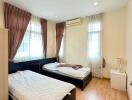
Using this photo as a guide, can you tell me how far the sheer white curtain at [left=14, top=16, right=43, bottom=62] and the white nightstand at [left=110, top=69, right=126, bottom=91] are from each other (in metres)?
3.09

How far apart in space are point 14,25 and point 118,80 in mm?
3880

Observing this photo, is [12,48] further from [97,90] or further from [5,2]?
[97,90]

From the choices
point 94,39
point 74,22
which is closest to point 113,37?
point 94,39

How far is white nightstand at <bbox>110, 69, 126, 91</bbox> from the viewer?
9.46 feet

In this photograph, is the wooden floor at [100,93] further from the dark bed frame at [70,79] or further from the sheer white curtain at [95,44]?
the sheer white curtain at [95,44]

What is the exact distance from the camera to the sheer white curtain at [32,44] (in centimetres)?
358

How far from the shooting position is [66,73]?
3.26 metres

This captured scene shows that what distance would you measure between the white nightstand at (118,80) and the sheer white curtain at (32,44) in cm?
309

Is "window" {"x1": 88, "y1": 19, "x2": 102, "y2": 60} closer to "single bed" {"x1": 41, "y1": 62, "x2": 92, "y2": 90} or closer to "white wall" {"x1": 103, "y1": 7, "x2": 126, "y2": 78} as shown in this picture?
"white wall" {"x1": 103, "y1": 7, "x2": 126, "y2": 78}

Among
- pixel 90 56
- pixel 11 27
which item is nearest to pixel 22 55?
pixel 11 27

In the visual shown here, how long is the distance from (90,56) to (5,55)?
10.7 ft

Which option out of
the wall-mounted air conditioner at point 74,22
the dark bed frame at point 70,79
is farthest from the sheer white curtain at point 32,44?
the wall-mounted air conditioner at point 74,22

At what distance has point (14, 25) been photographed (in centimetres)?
320

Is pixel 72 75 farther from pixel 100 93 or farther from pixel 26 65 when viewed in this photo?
pixel 26 65
